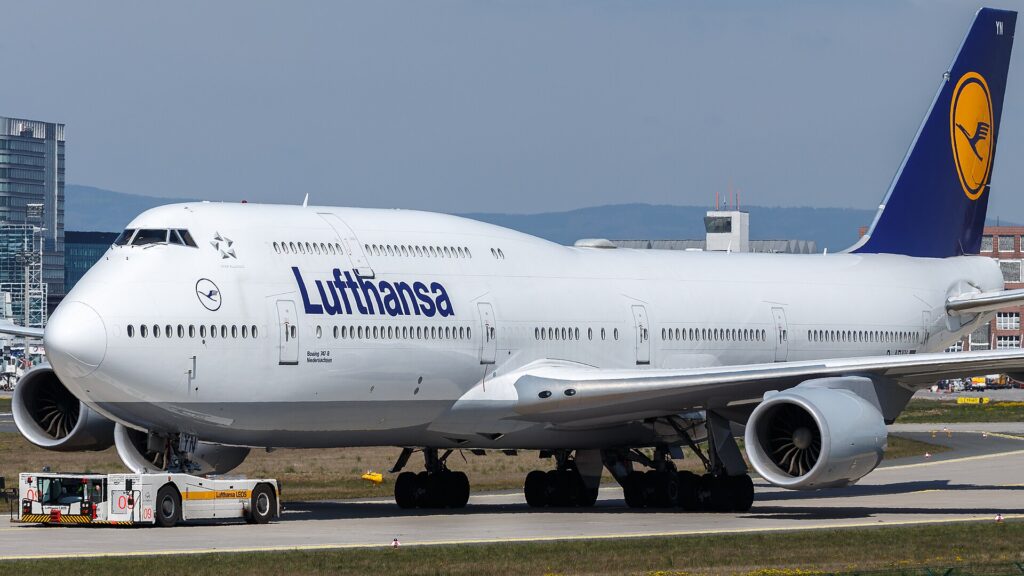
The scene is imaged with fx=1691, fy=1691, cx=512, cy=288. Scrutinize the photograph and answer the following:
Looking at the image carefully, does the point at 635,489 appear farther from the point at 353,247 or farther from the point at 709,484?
the point at 353,247

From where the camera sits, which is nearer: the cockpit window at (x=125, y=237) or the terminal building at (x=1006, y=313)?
the cockpit window at (x=125, y=237)

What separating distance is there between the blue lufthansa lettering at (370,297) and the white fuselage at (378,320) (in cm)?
3

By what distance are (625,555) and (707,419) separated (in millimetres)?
8939

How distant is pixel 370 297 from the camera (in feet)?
90.1

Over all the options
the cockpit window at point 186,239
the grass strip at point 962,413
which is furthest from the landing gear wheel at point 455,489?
the grass strip at point 962,413

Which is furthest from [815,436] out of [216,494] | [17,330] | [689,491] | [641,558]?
[17,330]

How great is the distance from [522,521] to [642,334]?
5.42 meters

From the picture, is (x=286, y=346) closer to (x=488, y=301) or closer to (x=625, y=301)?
(x=488, y=301)

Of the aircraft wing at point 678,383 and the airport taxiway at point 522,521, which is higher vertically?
the aircraft wing at point 678,383

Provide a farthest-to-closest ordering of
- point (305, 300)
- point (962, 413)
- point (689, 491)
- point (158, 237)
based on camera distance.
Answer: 1. point (962, 413)
2. point (689, 491)
3. point (305, 300)
4. point (158, 237)

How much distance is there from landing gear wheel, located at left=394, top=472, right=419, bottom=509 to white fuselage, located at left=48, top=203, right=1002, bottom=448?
7.30 ft

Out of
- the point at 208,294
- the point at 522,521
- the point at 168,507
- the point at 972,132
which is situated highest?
the point at 972,132

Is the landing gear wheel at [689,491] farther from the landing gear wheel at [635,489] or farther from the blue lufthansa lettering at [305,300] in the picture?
the blue lufthansa lettering at [305,300]

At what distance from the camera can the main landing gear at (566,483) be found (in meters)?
32.8
